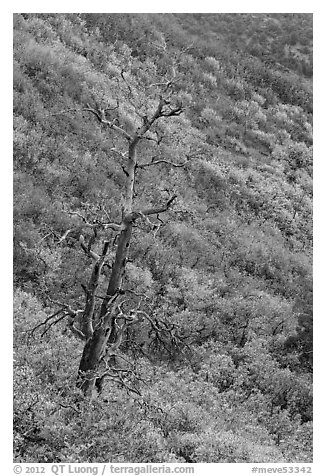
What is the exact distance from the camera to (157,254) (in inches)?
606

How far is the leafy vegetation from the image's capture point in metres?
8.70

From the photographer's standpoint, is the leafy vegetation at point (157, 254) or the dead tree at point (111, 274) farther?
the leafy vegetation at point (157, 254)

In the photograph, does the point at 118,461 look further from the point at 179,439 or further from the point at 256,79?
the point at 256,79

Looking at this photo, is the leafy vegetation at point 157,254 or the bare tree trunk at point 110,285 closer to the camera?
the bare tree trunk at point 110,285

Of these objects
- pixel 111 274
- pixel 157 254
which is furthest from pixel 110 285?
pixel 157 254

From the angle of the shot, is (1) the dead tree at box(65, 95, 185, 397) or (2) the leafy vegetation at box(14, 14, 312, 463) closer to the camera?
(1) the dead tree at box(65, 95, 185, 397)

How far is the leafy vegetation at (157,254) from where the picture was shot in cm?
870

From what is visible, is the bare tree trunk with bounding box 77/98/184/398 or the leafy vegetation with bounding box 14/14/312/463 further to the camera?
the leafy vegetation with bounding box 14/14/312/463

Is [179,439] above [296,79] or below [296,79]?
below

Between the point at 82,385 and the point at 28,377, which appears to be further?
the point at 28,377

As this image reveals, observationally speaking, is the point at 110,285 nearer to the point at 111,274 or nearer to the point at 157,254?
the point at 111,274

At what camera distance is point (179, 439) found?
31.3 feet

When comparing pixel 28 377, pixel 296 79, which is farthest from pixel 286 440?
pixel 296 79

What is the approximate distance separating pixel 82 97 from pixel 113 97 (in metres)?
2.19
